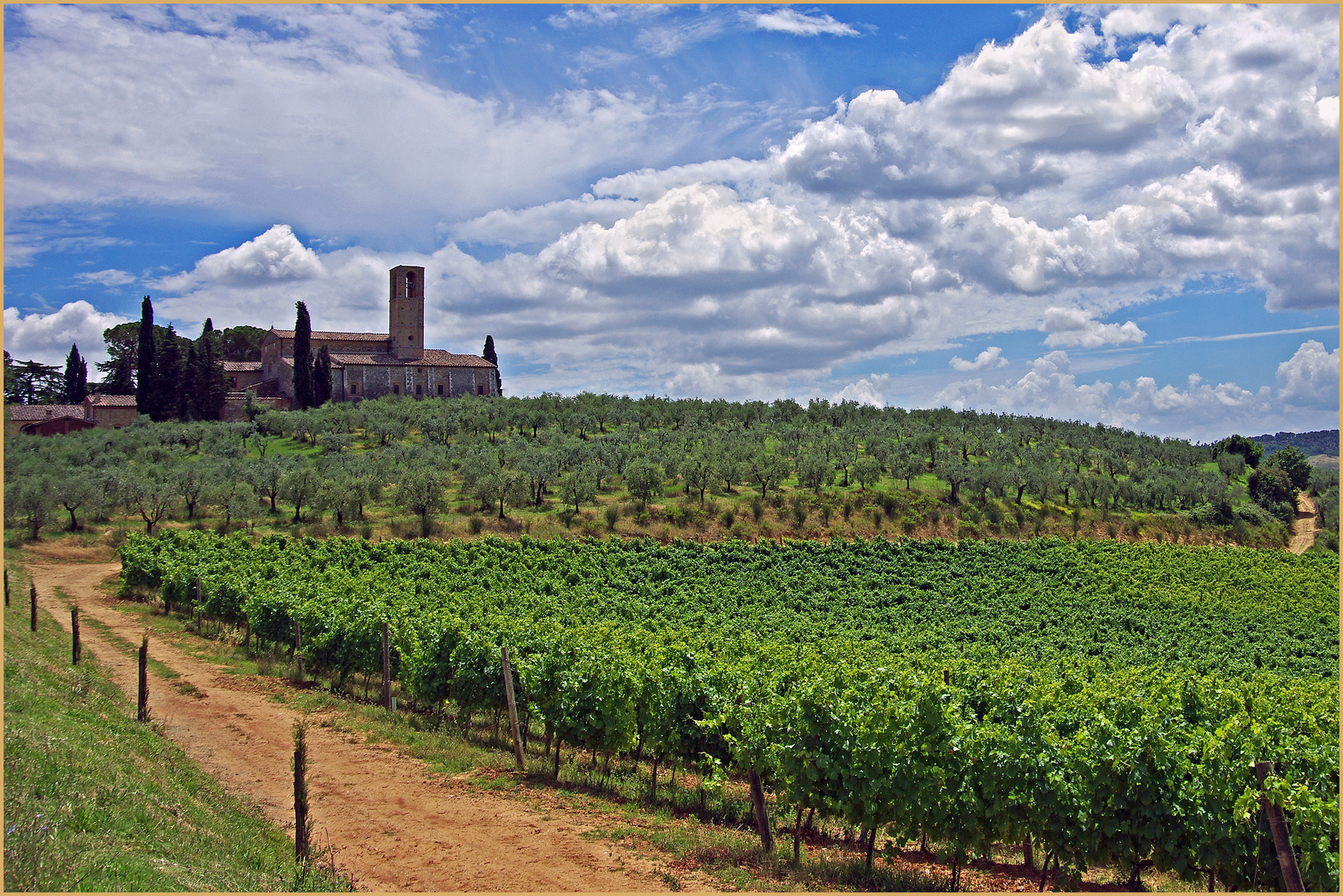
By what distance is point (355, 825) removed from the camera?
1271cm

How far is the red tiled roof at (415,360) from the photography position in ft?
320

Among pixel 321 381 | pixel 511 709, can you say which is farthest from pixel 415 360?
pixel 511 709

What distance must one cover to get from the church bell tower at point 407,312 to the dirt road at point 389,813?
8883 cm

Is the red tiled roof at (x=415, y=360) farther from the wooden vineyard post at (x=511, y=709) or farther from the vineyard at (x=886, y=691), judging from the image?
the wooden vineyard post at (x=511, y=709)

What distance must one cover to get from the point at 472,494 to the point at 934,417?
6665 centimetres

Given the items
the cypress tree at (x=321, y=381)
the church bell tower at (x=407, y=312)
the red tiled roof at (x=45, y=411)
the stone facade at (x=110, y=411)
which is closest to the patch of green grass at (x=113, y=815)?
the red tiled roof at (x=45, y=411)

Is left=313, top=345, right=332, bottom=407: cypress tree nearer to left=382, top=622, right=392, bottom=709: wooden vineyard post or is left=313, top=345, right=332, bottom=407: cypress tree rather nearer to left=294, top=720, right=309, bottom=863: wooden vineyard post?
left=382, top=622, right=392, bottom=709: wooden vineyard post

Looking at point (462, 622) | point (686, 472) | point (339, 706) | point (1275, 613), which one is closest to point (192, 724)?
point (339, 706)

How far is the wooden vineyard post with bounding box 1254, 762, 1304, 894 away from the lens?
838cm

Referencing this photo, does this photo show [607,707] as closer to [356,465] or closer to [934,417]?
[356,465]

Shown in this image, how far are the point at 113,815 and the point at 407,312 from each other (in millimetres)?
103169

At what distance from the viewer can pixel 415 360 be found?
101438 millimetres

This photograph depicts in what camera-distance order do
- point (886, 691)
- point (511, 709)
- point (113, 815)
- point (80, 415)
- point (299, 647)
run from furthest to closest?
point (80, 415) → point (299, 647) → point (511, 709) → point (886, 691) → point (113, 815)

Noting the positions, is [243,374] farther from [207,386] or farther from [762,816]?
[762,816]
